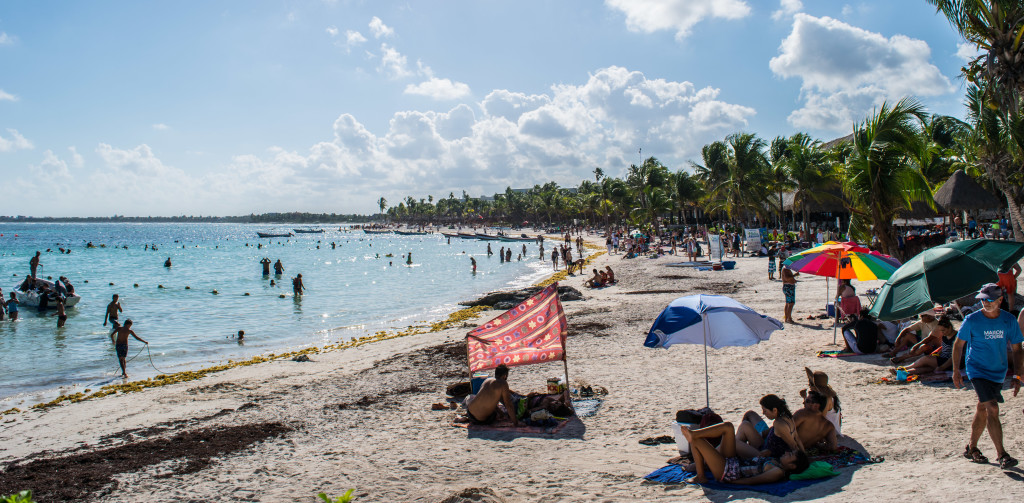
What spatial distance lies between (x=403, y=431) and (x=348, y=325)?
15.6m

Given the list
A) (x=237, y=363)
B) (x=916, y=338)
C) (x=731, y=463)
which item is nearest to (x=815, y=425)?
(x=731, y=463)

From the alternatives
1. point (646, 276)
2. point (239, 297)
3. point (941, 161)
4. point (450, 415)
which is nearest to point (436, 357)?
point (450, 415)

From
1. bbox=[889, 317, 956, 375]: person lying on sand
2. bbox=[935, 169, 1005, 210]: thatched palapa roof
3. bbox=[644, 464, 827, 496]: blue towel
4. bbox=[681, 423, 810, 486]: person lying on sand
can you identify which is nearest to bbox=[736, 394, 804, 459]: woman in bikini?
bbox=[681, 423, 810, 486]: person lying on sand

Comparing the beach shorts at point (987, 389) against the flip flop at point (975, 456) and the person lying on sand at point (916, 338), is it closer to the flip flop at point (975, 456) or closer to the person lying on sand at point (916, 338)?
the flip flop at point (975, 456)

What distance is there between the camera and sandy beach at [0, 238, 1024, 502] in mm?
6004

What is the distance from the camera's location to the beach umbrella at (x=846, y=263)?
10.7m

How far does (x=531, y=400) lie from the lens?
8609 mm

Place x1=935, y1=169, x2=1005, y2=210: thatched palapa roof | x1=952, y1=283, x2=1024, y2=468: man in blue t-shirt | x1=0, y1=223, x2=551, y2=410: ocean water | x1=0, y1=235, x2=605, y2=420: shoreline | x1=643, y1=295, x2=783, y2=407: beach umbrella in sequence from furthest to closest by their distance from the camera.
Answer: x1=935, y1=169, x2=1005, y2=210: thatched palapa roof
x1=0, y1=223, x2=551, y2=410: ocean water
x1=0, y1=235, x2=605, y2=420: shoreline
x1=643, y1=295, x2=783, y2=407: beach umbrella
x1=952, y1=283, x2=1024, y2=468: man in blue t-shirt

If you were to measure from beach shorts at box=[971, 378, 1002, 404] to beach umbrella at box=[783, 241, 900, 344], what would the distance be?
18.0 feet

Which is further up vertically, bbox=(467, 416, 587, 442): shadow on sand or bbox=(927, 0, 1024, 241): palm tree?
bbox=(927, 0, 1024, 241): palm tree

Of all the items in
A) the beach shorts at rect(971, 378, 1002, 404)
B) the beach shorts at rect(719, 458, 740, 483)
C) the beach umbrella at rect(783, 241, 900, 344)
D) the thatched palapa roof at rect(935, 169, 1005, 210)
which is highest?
the thatched palapa roof at rect(935, 169, 1005, 210)

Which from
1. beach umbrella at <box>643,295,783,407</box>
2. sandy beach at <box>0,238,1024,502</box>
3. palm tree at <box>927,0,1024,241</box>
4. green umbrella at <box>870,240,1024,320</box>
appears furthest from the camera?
palm tree at <box>927,0,1024,241</box>

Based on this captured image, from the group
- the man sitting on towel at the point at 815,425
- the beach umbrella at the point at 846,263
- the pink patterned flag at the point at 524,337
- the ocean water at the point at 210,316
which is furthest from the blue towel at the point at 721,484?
the ocean water at the point at 210,316

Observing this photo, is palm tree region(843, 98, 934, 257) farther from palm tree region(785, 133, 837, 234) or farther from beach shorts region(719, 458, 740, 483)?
palm tree region(785, 133, 837, 234)
